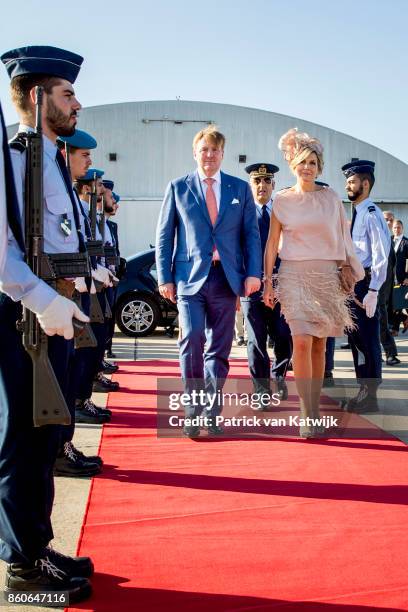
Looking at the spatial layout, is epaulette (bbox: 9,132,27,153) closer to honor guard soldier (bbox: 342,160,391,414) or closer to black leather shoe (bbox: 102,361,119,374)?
honor guard soldier (bbox: 342,160,391,414)

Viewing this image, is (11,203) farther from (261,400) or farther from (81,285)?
(261,400)

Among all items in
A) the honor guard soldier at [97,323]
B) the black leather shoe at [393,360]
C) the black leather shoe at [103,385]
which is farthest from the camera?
the black leather shoe at [393,360]

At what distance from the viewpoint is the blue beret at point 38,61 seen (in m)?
3.04

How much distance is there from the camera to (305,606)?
2.63 meters

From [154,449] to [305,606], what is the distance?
7.66ft

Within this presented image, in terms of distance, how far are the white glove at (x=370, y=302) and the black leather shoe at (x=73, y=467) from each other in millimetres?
2780

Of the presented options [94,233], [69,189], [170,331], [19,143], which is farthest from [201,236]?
[170,331]

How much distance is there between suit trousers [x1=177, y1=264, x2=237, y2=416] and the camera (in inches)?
210

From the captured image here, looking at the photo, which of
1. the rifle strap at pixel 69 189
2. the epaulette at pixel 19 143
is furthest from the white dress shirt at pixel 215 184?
the epaulette at pixel 19 143

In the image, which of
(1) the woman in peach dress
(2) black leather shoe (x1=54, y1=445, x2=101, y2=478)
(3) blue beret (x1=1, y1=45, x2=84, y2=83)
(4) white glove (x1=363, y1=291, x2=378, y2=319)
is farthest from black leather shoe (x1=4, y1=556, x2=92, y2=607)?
(4) white glove (x1=363, y1=291, x2=378, y2=319)

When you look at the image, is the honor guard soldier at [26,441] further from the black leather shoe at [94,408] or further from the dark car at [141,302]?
the dark car at [141,302]

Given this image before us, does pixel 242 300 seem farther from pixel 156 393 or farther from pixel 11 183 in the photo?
pixel 11 183

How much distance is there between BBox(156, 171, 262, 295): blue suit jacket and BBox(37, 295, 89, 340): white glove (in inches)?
108

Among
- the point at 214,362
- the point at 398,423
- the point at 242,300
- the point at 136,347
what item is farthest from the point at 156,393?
the point at 136,347
